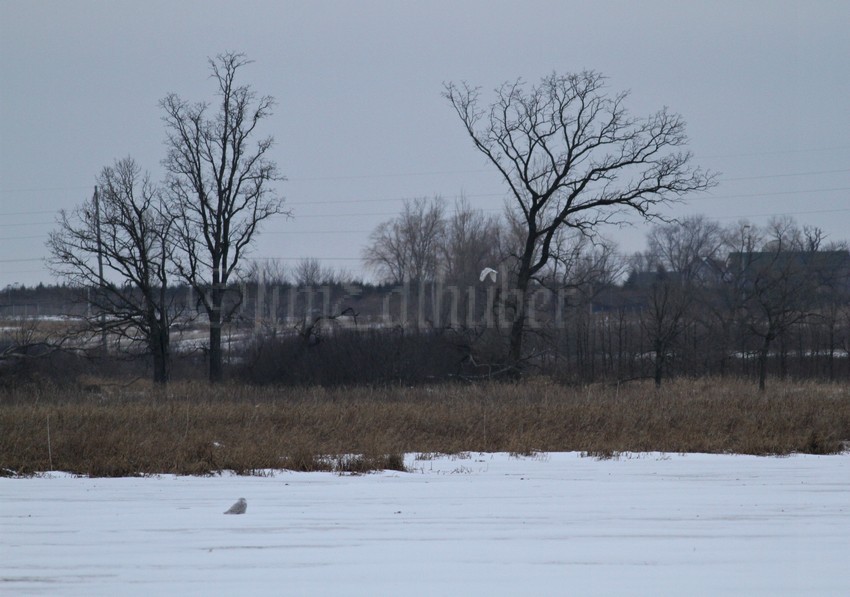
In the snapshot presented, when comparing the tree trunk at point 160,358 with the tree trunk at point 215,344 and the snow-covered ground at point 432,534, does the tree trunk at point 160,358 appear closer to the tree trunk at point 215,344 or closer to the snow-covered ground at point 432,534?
the tree trunk at point 215,344

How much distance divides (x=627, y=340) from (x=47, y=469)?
33530mm

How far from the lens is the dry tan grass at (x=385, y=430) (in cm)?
1427

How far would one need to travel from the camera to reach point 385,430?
58.7 ft

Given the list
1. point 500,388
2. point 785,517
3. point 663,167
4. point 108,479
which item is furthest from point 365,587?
point 663,167

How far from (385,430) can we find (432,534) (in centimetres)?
930

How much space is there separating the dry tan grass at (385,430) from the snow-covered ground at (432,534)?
3.63ft

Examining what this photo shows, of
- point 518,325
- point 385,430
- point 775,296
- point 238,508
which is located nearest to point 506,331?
point 518,325

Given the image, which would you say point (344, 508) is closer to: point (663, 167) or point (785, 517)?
point (785, 517)

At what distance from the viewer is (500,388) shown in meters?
26.2

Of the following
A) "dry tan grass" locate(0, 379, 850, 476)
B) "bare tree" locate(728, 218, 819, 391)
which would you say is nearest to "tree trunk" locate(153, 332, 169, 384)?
"dry tan grass" locate(0, 379, 850, 476)

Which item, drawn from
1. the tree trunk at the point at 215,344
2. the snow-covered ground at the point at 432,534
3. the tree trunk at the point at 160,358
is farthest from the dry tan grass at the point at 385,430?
the tree trunk at the point at 215,344

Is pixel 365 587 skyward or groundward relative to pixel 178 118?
groundward

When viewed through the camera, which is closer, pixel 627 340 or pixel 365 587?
pixel 365 587

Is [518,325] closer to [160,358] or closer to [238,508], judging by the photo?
[160,358]
